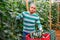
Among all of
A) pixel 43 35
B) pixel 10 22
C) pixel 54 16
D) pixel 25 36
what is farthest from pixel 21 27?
pixel 54 16

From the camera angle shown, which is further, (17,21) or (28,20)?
(28,20)

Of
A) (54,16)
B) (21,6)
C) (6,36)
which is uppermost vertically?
(21,6)

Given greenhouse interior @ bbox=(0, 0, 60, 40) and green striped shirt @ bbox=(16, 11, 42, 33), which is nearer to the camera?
greenhouse interior @ bbox=(0, 0, 60, 40)

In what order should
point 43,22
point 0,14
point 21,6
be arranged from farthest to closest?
point 43,22 < point 21,6 < point 0,14

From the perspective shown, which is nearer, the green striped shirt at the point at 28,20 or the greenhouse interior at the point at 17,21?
the greenhouse interior at the point at 17,21

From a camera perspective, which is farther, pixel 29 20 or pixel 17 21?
pixel 29 20

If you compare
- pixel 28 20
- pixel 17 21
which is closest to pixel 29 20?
pixel 28 20

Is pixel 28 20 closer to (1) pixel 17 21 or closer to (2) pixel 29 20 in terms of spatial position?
(2) pixel 29 20

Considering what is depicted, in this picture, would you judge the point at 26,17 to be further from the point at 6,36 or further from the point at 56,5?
the point at 56,5

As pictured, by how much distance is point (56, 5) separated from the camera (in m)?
9.45

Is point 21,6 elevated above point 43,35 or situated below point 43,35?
above

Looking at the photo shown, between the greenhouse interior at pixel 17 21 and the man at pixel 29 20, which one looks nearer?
the greenhouse interior at pixel 17 21

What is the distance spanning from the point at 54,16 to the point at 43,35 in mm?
5488

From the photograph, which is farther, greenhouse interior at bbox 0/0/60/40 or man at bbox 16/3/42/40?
man at bbox 16/3/42/40
